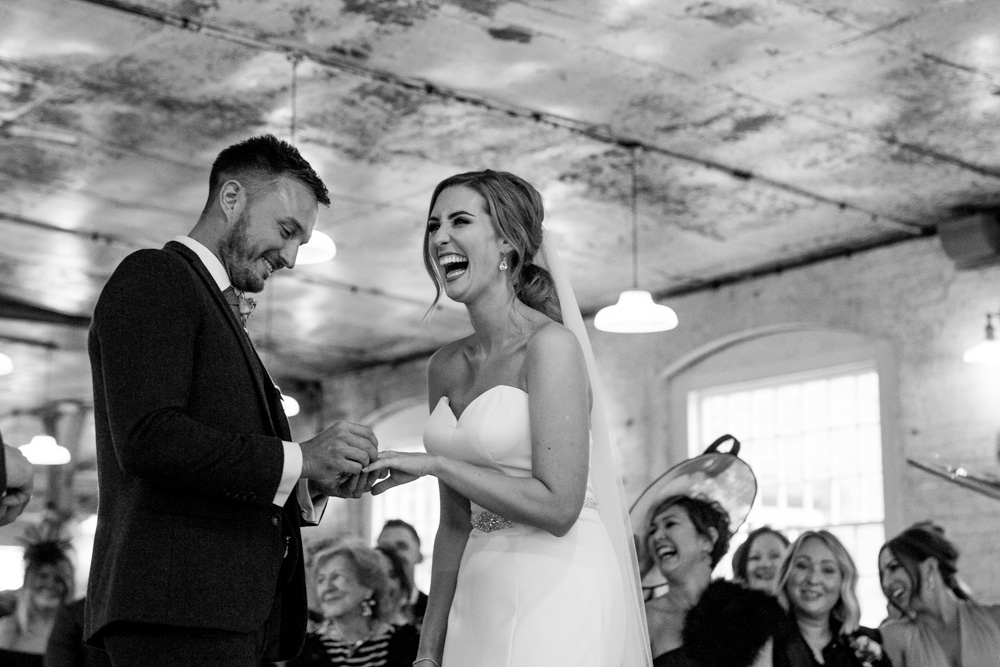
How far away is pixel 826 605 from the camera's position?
5816 mm

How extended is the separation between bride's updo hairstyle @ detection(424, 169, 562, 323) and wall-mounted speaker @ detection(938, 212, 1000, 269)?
281 inches

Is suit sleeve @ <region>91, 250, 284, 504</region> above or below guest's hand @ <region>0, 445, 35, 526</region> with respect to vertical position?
above

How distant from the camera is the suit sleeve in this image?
7.39 ft

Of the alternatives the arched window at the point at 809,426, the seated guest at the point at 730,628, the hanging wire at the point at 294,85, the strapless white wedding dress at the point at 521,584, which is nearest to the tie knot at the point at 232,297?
the strapless white wedding dress at the point at 521,584

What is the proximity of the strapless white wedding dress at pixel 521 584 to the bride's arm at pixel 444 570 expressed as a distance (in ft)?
0.21

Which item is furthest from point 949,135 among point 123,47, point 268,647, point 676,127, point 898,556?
point 268,647

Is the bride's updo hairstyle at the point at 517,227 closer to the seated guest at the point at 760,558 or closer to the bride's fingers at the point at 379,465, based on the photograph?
the bride's fingers at the point at 379,465

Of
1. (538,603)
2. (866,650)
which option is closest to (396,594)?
(866,650)

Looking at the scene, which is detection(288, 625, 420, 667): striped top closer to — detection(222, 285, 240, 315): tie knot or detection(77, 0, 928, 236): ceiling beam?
detection(77, 0, 928, 236): ceiling beam

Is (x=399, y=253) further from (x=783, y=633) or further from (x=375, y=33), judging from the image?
(x=783, y=633)

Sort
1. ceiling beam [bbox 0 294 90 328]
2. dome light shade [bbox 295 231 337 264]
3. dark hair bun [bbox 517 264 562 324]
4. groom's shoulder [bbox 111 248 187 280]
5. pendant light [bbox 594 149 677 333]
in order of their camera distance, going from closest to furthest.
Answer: groom's shoulder [bbox 111 248 187 280], dark hair bun [bbox 517 264 562 324], dome light shade [bbox 295 231 337 264], pendant light [bbox 594 149 677 333], ceiling beam [bbox 0 294 90 328]

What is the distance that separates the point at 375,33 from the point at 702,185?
3042mm

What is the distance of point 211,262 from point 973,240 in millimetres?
8027

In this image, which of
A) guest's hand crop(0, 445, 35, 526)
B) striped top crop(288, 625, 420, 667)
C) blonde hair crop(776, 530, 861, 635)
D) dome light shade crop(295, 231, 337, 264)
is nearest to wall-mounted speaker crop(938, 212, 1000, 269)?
blonde hair crop(776, 530, 861, 635)
